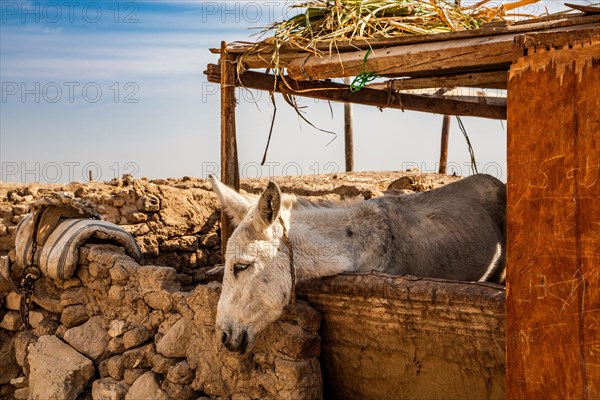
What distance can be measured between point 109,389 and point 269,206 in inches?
77.7

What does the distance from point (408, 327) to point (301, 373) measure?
716 mm

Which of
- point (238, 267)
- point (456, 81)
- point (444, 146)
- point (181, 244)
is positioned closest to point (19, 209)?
point (181, 244)

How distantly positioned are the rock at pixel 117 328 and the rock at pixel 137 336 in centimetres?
11

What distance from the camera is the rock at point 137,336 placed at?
203 inches

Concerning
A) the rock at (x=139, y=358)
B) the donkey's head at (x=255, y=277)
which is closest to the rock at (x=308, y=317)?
the donkey's head at (x=255, y=277)

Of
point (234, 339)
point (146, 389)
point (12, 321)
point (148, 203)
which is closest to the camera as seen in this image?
point (234, 339)

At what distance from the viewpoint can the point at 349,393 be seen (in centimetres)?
443

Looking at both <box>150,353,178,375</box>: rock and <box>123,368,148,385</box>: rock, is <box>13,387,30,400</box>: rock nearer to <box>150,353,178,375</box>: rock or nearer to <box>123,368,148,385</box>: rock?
<box>123,368,148,385</box>: rock

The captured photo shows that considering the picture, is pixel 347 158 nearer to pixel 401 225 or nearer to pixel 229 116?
pixel 229 116

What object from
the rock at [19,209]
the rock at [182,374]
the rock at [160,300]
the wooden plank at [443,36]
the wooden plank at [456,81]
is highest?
the wooden plank at [443,36]

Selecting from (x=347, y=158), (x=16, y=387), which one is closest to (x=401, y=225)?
(x=16, y=387)

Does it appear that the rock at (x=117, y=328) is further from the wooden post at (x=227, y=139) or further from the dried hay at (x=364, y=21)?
the dried hay at (x=364, y=21)

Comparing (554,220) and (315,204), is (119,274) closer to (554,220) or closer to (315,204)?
(315,204)

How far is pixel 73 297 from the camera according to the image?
5.81 meters
